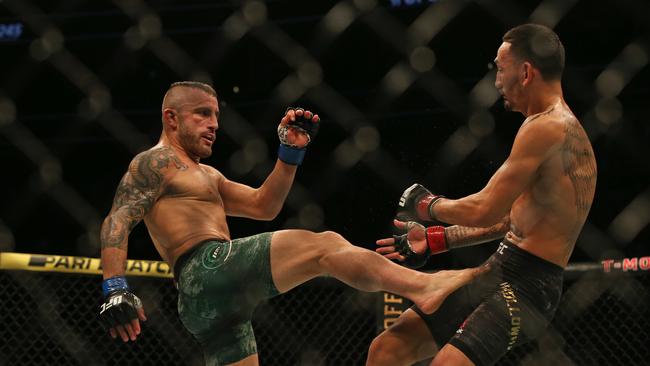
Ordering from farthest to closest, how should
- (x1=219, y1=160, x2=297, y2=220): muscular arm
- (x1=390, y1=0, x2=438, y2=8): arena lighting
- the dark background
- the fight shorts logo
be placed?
(x1=390, y1=0, x2=438, y2=8): arena lighting → the dark background → (x1=219, y1=160, x2=297, y2=220): muscular arm → the fight shorts logo

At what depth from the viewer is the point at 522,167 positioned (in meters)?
2.18

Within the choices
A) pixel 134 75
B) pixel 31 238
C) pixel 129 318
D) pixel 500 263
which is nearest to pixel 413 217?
pixel 500 263

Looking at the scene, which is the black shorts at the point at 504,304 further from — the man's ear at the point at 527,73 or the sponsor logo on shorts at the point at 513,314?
the man's ear at the point at 527,73

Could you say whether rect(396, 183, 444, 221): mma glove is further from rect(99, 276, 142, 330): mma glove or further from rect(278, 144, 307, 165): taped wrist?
rect(99, 276, 142, 330): mma glove

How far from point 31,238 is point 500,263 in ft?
13.0

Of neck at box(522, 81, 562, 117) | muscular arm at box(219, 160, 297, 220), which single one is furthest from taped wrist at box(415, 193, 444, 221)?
muscular arm at box(219, 160, 297, 220)

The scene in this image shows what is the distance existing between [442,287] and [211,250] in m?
0.70

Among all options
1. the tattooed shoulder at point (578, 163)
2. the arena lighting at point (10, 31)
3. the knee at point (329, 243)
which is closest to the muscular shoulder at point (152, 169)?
the knee at point (329, 243)

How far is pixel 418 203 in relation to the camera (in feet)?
7.88

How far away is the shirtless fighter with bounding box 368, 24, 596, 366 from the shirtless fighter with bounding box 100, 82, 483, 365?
0.37ft

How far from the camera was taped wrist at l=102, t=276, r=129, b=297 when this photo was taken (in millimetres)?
2387

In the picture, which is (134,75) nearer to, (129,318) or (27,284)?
(27,284)

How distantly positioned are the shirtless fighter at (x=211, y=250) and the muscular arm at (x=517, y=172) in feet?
0.59

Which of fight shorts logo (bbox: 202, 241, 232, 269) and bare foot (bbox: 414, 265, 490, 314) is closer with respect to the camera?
bare foot (bbox: 414, 265, 490, 314)
